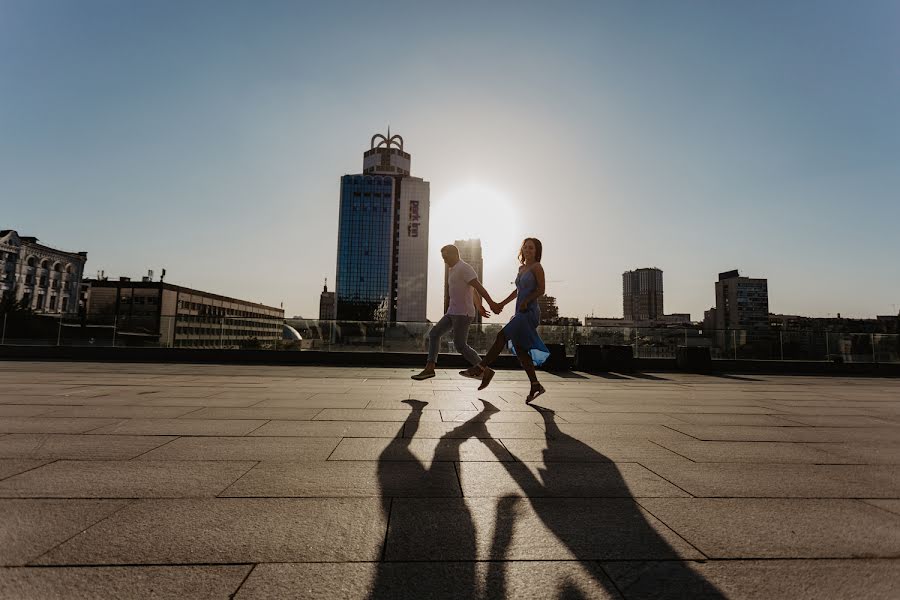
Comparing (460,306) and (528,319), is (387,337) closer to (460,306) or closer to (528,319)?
(460,306)

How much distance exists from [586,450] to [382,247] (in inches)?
5383

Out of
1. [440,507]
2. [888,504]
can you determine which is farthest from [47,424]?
[888,504]

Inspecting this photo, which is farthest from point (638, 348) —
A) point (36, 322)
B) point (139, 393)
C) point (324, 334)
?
point (36, 322)

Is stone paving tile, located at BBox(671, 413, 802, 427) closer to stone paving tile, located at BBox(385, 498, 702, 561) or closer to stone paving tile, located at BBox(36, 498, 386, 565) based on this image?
stone paving tile, located at BBox(385, 498, 702, 561)

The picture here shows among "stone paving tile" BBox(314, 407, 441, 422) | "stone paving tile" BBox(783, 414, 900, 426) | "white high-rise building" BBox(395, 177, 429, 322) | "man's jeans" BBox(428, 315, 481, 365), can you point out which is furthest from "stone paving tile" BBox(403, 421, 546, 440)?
"white high-rise building" BBox(395, 177, 429, 322)

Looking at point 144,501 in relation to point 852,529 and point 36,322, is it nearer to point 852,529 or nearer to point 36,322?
point 852,529

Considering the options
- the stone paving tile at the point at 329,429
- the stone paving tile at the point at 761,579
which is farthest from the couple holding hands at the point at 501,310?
the stone paving tile at the point at 761,579

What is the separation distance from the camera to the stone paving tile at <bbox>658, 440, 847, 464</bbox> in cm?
307

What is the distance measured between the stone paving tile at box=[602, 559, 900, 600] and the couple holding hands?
3793 millimetres

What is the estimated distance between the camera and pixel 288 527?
6.00 feet

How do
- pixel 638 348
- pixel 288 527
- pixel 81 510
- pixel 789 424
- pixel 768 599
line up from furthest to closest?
pixel 638 348
pixel 789 424
pixel 81 510
pixel 288 527
pixel 768 599

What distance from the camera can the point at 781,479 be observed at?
2.61 metres

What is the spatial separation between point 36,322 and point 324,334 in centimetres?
977

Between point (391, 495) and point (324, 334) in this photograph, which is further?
point (324, 334)
